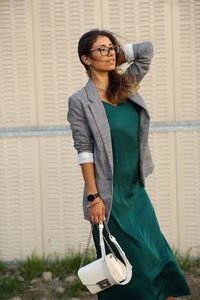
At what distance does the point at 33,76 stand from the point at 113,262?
7.61 feet

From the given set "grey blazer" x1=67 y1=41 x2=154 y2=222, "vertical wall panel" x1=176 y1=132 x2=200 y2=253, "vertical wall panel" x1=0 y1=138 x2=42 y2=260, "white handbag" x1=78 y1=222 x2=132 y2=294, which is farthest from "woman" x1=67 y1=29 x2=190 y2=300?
"vertical wall panel" x1=0 y1=138 x2=42 y2=260

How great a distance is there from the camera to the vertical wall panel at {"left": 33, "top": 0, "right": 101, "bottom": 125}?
6008 millimetres

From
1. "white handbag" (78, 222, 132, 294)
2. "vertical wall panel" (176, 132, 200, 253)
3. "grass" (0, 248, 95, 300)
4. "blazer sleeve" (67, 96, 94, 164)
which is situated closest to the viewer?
"white handbag" (78, 222, 132, 294)

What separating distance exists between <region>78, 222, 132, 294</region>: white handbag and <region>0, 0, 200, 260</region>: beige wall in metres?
1.96

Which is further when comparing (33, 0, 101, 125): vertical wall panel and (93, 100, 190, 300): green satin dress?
(33, 0, 101, 125): vertical wall panel

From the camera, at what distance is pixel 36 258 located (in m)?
6.11

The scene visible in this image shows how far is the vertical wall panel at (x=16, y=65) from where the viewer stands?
6.02 metres

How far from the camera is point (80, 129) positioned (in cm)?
420

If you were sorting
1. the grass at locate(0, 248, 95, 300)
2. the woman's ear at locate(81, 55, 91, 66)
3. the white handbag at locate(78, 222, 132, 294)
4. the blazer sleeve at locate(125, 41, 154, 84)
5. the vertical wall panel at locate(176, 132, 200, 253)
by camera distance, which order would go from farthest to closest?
the vertical wall panel at locate(176, 132, 200, 253) < the grass at locate(0, 248, 95, 300) < the blazer sleeve at locate(125, 41, 154, 84) < the woman's ear at locate(81, 55, 91, 66) < the white handbag at locate(78, 222, 132, 294)

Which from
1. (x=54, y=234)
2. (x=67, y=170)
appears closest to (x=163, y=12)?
(x=67, y=170)

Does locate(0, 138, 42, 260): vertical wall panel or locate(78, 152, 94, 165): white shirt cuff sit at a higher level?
locate(78, 152, 94, 165): white shirt cuff

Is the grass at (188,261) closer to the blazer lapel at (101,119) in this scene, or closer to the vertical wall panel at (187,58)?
the vertical wall panel at (187,58)

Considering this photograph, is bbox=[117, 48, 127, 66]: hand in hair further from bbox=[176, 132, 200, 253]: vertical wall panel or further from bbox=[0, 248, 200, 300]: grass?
bbox=[0, 248, 200, 300]: grass

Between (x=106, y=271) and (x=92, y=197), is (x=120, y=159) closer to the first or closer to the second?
(x=92, y=197)
